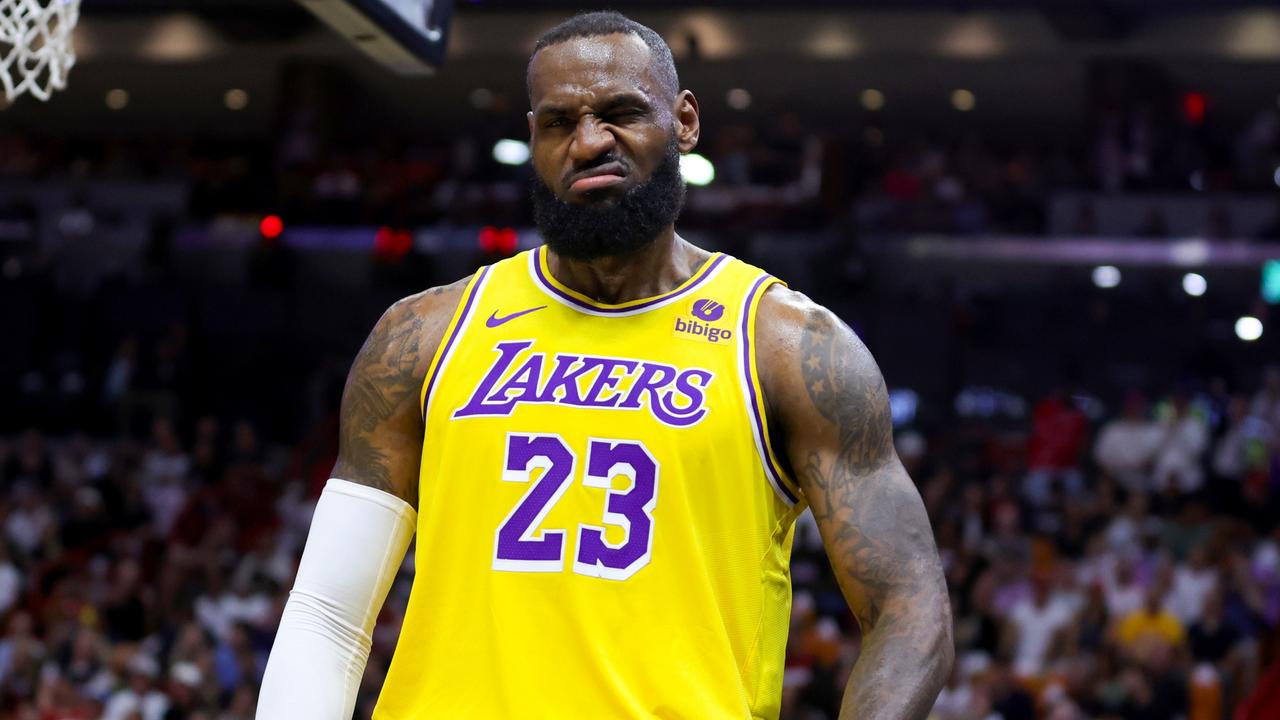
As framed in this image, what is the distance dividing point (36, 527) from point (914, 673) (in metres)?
13.3

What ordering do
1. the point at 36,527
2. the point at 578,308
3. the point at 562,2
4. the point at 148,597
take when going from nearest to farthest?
1. the point at 578,308
2. the point at 148,597
3. the point at 36,527
4. the point at 562,2

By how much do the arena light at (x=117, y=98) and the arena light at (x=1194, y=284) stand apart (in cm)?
1358

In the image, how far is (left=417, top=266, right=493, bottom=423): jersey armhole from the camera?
2926 mm

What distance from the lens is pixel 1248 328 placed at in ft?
50.9

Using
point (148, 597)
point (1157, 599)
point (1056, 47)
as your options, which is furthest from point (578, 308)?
point (1056, 47)

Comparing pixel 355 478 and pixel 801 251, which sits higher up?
pixel 801 251

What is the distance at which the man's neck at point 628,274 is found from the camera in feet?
9.67

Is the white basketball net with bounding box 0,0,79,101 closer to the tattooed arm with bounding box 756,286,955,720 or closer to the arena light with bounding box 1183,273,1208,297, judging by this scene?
the tattooed arm with bounding box 756,286,955,720

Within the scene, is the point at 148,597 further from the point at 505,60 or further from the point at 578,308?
the point at 578,308

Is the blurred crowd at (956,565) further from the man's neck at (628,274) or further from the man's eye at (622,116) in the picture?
the man's eye at (622,116)

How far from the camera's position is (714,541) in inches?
108

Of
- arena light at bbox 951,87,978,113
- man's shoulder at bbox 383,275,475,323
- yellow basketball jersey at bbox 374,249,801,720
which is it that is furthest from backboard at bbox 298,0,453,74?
arena light at bbox 951,87,978,113

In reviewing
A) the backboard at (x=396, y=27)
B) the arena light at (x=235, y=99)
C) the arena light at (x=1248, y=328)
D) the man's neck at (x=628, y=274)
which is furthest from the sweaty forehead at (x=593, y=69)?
the arena light at (x=235, y=99)

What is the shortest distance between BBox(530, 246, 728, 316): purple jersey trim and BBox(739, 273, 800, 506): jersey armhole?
125 millimetres
